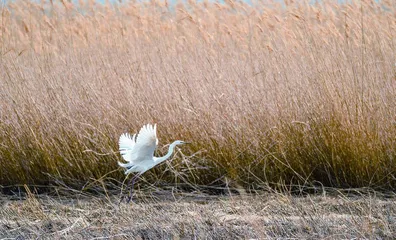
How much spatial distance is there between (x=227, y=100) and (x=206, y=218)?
123cm

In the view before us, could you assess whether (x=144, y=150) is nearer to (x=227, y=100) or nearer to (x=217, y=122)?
(x=217, y=122)

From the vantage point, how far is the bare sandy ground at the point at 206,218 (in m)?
3.48

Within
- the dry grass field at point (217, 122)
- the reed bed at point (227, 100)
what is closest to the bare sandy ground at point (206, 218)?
the dry grass field at point (217, 122)

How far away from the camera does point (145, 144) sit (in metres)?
3.49

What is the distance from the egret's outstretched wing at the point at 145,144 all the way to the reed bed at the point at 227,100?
75 cm

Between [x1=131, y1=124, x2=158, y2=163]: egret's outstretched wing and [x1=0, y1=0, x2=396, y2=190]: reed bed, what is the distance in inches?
29.5

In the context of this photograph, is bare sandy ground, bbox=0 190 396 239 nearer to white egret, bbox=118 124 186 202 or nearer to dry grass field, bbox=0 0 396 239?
dry grass field, bbox=0 0 396 239

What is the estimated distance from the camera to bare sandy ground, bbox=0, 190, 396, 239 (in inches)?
137

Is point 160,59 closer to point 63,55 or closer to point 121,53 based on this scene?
point 121,53

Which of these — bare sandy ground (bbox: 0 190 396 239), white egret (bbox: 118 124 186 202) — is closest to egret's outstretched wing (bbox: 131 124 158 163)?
white egret (bbox: 118 124 186 202)

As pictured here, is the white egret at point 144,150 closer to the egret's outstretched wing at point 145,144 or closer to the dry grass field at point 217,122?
the egret's outstretched wing at point 145,144

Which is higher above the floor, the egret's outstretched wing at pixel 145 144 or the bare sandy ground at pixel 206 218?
the egret's outstretched wing at pixel 145 144

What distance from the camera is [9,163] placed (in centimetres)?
483

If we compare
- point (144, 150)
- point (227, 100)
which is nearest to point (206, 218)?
point (144, 150)
